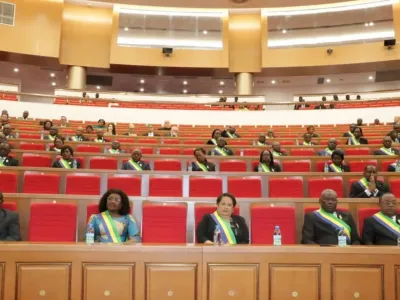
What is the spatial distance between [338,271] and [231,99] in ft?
38.3

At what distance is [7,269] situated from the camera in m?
2.43

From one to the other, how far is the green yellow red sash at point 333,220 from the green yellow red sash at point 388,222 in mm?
248

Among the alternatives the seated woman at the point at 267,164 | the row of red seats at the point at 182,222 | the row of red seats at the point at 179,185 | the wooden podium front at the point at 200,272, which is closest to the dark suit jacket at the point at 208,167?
the seated woman at the point at 267,164

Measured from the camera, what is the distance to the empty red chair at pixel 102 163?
5875 mm

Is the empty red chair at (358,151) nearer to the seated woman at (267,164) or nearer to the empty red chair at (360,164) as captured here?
the empty red chair at (360,164)

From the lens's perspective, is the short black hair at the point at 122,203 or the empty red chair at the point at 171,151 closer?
the short black hair at the point at 122,203

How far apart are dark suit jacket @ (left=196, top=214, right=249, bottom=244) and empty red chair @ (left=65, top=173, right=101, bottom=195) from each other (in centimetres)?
165

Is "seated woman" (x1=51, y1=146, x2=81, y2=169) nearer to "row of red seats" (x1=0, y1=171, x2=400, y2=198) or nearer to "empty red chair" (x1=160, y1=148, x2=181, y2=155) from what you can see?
"row of red seats" (x1=0, y1=171, x2=400, y2=198)

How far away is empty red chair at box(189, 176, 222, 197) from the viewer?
4852 millimetres

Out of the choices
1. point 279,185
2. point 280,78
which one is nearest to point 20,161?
point 279,185

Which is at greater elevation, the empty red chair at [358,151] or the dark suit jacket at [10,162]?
the empty red chair at [358,151]

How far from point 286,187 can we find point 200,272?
2570 millimetres

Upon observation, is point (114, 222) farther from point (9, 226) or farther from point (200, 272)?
point (200, 272)

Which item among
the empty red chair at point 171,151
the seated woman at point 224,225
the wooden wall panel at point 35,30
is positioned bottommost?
the seated woman at point 224,225
